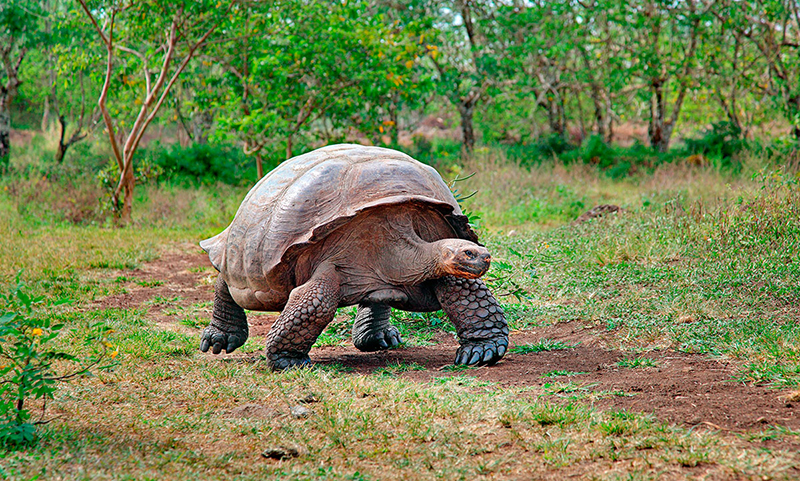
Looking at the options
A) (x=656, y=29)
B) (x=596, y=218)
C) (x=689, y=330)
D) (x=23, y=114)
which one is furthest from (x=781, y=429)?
(x=23, y=114)

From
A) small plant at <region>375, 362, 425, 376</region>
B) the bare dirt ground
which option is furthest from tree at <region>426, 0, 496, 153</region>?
small plant at <region>375, 362, 425, 376</region>

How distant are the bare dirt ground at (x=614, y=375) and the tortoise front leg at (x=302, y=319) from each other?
36 centimetres

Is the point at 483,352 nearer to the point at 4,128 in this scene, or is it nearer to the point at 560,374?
the point at 560,374

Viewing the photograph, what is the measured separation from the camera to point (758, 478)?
2.02 metres

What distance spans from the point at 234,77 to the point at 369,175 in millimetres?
8706

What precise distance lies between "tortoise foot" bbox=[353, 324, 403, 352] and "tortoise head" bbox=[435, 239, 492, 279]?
44.7 inches

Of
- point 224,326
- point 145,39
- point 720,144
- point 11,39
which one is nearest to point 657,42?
point 720,144

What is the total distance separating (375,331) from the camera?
4449 mm

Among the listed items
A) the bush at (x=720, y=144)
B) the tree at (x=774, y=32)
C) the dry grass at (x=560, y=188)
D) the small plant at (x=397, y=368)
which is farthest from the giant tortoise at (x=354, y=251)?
the bush at (x=720, y=144)

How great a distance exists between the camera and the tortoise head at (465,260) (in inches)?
132

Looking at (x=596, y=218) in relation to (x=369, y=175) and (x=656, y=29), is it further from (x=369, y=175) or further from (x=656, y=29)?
(x=656, y=29)

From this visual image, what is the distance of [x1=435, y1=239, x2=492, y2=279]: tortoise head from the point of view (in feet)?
11.0

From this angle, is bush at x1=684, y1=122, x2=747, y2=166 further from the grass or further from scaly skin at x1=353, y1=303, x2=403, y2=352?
scaly skin at x1=353, y1=303, x2=403, y2=352

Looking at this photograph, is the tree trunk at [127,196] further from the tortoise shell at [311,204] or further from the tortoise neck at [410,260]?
the tortoise neck at [410,260]
